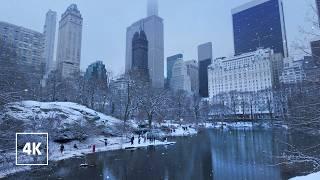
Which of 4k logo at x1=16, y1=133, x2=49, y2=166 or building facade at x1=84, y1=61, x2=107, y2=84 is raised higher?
building facade at x1=84, y1=61, x2=107, y2=84

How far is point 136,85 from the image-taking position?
59.8m

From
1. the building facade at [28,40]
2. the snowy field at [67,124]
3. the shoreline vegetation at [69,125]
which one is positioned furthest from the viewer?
the building facade at [28,40]

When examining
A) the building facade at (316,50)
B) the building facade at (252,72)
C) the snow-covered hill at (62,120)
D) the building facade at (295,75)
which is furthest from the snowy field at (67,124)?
the building facade at (252,72)

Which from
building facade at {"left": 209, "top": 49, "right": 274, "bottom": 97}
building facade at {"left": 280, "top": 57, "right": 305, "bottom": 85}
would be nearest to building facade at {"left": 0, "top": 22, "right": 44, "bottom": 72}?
building facade at {"left": 280, "top": 57, "right": 305, "bottom": 85}

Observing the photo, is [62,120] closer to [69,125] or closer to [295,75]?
[69,125]

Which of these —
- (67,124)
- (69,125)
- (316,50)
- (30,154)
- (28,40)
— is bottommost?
(30,154)

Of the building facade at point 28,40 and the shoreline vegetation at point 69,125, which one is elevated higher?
the building facade at point 28,40

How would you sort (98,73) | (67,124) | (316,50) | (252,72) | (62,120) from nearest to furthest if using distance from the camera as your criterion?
(316,50) < (67,124) < (62,120) < (98,73) < (252,72)

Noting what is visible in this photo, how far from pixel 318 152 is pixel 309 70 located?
1180cm

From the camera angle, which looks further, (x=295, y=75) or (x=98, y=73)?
(x=98, y=73)

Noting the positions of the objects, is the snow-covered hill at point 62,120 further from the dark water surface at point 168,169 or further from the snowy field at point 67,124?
the dark water surface at point 168,169

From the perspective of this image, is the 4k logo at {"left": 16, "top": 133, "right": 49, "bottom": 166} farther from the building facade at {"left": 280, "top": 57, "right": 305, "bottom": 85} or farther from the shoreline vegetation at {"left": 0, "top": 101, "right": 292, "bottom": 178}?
the building facade at {"left": 280, "top": 57, "right": 305, "bottom": 85}

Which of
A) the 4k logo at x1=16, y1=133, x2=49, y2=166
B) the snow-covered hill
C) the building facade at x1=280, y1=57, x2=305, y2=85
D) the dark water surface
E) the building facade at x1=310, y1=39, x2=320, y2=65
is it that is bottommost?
the dark water surface

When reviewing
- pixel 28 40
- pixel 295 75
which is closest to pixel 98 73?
pixel 28 40
